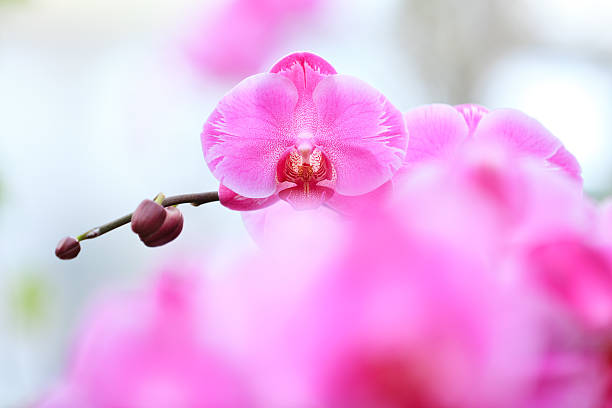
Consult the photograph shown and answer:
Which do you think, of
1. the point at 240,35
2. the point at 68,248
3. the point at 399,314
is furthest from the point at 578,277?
the point at 240,35

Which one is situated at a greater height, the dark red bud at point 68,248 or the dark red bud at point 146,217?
the dark red bud at point 146,217

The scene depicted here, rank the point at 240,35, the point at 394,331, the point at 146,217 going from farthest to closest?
the point at 240,35
the point at 146,217
the point at 394,331

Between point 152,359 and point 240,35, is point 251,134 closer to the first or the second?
point 152,359

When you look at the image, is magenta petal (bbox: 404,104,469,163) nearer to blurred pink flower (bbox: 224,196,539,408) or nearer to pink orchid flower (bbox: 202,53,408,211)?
pink orchid flower (bbox: 202,53,408,211)

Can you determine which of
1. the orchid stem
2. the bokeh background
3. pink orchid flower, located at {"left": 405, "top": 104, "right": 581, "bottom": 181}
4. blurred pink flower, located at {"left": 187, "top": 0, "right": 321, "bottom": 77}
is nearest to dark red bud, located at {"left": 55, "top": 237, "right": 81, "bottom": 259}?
the orchid stem

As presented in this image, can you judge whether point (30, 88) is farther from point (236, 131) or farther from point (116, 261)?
point (236, 131)

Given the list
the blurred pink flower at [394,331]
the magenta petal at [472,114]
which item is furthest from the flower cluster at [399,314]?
the magenta petal at [472,114]

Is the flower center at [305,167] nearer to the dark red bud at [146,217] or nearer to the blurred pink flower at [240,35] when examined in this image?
the dark red bud at [146,217]
